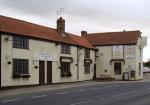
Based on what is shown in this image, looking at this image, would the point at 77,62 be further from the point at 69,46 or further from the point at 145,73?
the point at 145,73

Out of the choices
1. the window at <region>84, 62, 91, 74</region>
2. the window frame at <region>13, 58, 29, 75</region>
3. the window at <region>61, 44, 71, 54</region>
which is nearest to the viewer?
the window frame at <region>13, 58, 29, 75</region>

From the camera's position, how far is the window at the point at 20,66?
34191 mm

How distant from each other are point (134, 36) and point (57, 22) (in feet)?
45.8

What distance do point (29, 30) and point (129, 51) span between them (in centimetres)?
2048

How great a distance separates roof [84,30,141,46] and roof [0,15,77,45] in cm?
1047

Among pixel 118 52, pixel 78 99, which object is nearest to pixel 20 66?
pixel 78 99

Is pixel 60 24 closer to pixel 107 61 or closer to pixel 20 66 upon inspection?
pixel 107 61

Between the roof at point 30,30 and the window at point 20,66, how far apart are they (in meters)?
2.48

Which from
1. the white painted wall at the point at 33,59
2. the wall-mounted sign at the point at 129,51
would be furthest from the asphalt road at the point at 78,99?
the wall-mounted sign at the point at 129,51

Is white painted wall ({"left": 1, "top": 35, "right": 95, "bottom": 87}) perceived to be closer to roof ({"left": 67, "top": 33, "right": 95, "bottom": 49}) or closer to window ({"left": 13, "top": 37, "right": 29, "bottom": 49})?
window ({"left": 13, "top": 37, "right": 29, "bottom": 49})

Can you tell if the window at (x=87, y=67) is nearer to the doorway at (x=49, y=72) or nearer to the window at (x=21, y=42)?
the doorway at (x=49, y=72)

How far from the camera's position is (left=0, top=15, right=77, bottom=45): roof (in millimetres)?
34722

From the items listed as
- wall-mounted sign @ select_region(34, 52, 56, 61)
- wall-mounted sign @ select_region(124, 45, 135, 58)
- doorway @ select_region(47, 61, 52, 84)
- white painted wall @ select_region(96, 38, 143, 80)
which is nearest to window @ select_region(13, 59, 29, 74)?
wall-mounted sign @ select_region(34, 52, 56, 61)

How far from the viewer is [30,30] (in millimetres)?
38438
